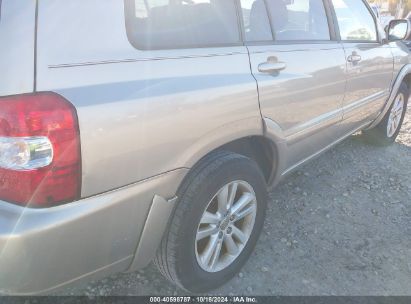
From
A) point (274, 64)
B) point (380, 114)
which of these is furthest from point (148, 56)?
point (380, 114)

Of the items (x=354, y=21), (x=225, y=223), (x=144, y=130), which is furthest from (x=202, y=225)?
(x=354, y=21)

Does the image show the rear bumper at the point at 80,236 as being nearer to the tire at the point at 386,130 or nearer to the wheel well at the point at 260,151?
the wheel well at the point at 260,151

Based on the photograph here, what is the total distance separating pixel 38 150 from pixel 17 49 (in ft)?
1.15

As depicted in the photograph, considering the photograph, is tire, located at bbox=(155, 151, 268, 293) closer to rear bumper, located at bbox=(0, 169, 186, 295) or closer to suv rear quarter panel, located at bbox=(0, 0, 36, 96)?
rear bumper, located at bbox=(0, 169, 186, 295)

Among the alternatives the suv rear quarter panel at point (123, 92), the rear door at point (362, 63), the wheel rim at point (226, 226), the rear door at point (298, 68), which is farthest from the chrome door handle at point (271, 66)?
the rear door at point (362, 63)

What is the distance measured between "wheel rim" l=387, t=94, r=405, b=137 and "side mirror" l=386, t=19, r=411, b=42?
78cm

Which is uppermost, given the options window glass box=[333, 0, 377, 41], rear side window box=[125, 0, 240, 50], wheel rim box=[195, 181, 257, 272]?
rear side window box=[125, 0, 240, 50]

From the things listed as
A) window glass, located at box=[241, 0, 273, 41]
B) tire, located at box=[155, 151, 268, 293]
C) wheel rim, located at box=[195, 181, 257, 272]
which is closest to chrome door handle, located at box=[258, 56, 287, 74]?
window glass, located at box=[241, 0, 273, 41]

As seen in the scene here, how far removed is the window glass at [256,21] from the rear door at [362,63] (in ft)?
3.20

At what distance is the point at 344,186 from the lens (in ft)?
12.2

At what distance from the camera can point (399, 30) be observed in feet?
13.8

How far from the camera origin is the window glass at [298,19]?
101 inches

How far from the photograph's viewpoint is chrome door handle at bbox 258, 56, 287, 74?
2234mm

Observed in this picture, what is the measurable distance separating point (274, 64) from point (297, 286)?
132 cm
